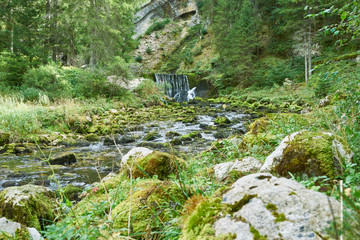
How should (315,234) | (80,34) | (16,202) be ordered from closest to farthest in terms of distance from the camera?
(315,234)
(16,202)
(80,34)

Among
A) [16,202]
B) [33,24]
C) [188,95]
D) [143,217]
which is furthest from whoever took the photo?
[188,95]

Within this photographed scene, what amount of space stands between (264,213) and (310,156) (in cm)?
124

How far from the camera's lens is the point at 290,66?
64.3ft

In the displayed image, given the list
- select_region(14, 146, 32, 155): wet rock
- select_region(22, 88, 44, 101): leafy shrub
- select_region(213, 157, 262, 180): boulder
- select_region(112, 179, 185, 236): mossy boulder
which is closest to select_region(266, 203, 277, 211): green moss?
select_region(112, 179, 185, 236): mossy boulder

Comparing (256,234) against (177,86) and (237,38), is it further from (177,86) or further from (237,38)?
(177,86)

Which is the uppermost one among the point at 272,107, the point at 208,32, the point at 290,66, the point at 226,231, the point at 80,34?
the point at 208,32

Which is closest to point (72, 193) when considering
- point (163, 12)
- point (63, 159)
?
point (63, 159)

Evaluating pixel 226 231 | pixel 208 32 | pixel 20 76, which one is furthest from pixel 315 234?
pixel 208 32

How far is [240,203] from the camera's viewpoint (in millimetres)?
1118

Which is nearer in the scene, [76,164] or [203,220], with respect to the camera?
[203,220]

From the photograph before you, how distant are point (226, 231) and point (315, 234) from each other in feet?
1.24

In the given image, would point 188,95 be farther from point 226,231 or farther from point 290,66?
point 226,231

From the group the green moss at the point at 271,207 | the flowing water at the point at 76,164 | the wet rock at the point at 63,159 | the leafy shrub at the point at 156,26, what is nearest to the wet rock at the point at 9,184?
the flowing water at the point at 76,164

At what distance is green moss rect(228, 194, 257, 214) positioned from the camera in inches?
43.4
